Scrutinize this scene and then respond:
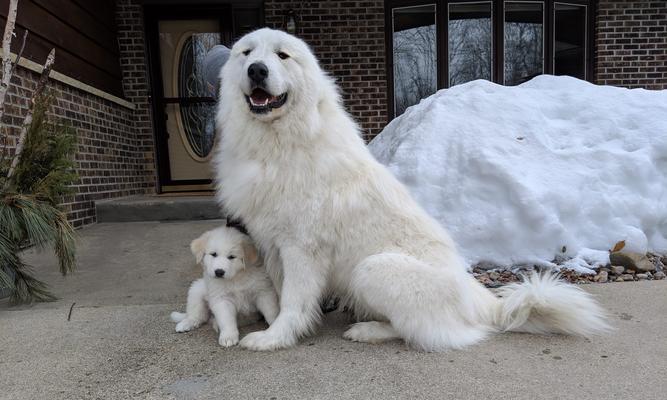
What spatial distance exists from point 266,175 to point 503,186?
8.46 feet

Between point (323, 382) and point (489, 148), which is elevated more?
point (489, 148)

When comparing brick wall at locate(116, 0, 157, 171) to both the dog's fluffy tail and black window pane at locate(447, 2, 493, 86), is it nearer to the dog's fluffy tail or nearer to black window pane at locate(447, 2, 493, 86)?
black window pane at locate(447, 2, 493, 86)

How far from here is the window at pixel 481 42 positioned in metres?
7.70

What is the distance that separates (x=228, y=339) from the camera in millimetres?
2391

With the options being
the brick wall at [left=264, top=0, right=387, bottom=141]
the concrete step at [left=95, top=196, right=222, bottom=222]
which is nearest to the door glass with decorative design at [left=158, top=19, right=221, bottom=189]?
the brick wall at [left=264, top=0, right=387, bottom=141]

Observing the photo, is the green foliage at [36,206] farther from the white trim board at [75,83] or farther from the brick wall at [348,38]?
the brick wall at [348,38]

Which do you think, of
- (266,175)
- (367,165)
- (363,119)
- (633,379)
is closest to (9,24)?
(266,175)

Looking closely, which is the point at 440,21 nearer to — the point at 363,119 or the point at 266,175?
the point at 363,119

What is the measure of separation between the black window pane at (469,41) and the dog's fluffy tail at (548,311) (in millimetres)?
6283

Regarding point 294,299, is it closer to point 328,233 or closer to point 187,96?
point 328,233

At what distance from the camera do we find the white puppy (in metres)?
2.41

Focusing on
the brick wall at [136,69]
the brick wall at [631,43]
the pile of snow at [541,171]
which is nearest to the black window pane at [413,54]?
the pile of snow at [541,171]

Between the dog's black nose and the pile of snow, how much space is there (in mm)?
2414

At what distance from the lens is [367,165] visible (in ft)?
8.28
